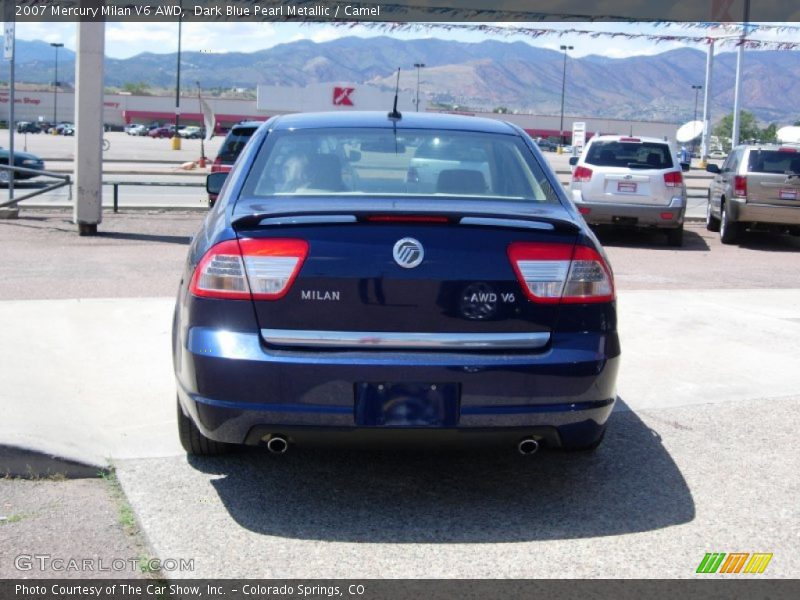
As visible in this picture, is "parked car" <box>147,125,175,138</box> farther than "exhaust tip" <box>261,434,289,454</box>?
Yes

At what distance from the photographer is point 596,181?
15.9 m

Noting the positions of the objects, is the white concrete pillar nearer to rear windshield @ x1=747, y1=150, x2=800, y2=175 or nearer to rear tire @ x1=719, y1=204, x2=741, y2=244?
rear tire @ x1=719, y1=204, x2=741, y2=244

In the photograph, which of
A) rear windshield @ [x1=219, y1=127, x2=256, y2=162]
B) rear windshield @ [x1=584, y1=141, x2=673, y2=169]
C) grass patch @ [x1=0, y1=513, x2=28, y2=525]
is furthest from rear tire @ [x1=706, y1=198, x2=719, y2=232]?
grass patch @ [x1=0, y1=513, x2=28, y2=525]

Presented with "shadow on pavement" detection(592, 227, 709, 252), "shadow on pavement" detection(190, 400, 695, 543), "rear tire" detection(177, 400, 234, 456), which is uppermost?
"shadow on pavement" detection(592, 227, 709, 252)

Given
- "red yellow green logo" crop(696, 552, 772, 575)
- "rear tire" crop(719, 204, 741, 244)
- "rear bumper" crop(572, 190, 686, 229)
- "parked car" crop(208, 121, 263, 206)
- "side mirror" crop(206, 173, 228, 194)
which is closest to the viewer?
"red yellow green logo" crop(696, 552, 772, 575)

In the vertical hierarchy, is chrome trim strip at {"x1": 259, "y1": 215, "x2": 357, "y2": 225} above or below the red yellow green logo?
above

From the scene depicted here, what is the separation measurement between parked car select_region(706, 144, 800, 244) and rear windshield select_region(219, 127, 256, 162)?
8.06m

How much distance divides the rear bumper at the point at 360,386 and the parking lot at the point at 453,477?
43 centimetres

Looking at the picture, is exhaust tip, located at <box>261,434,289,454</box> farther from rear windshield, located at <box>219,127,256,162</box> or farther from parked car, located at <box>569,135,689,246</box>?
rear windshield, located at <box>219,127,256,162</box>

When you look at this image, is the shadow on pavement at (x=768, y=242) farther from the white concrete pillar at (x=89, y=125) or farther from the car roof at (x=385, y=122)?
the car roof at (x=385, y=122)

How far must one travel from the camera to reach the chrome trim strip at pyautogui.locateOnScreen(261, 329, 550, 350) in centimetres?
412

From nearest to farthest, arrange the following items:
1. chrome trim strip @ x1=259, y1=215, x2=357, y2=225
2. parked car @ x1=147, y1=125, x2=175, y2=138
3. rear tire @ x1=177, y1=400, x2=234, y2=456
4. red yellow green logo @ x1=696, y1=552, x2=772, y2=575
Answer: red yellow green logo @ x1=696, y1=552, x2=772, y2=575 < chrome trim strip @ x1=259, y1=215, x2=357, y2=225 < rear tire @ x1=177, y1=400, x2=234, y2=456 < parked car @ x1=147, y1=125, x2=175, y2=138

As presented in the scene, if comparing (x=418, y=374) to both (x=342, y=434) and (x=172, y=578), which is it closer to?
(x=342, y=434)

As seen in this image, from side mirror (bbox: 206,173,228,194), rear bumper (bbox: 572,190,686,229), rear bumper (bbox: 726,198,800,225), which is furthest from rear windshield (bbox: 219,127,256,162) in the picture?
side mirror (bbox: 206,173,228,194)
